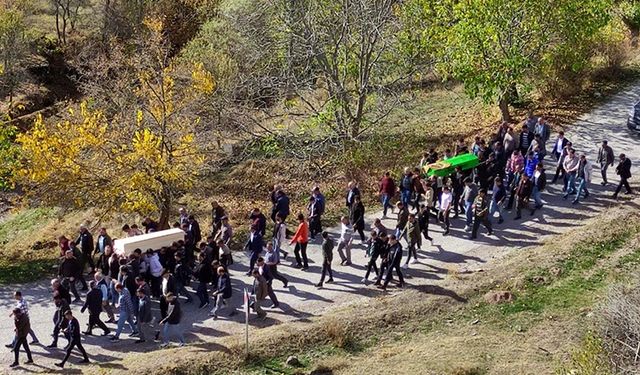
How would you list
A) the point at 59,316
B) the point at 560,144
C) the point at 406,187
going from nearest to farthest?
the point at 59,316 < the point at 406,187 < the point at 560,144

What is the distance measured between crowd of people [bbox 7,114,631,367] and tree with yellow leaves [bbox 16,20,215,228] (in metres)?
1.59

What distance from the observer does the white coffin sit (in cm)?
1697

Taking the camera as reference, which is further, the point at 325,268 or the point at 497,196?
the point at 497,196

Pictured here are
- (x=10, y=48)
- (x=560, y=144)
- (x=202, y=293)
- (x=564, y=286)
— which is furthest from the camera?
(x=10, y=48)

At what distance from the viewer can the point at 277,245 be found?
18141mm

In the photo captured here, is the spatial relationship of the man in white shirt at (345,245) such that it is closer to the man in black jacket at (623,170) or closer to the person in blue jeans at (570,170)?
the person in blue jeans at (570,170)

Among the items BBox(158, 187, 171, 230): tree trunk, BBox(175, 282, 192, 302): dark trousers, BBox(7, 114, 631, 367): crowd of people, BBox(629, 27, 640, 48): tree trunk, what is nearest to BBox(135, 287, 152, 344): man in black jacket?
BBox(7, 114, 631, 367): crowd of people

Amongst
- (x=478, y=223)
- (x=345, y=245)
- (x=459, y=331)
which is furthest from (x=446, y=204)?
(x=459, y=331)

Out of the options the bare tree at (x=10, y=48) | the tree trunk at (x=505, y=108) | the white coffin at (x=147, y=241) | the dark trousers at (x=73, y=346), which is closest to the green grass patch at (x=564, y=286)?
the white coffin at (x=147, y=241)

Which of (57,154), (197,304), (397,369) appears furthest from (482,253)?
(57,154)

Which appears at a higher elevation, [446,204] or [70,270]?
[446,204]

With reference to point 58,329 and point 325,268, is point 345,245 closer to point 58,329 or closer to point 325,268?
point 325,268

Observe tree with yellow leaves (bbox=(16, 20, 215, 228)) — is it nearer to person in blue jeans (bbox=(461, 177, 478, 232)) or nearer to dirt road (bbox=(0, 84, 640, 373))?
dirt road (bbox=(0, 84, 640, 373))

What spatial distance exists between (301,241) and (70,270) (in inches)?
209
